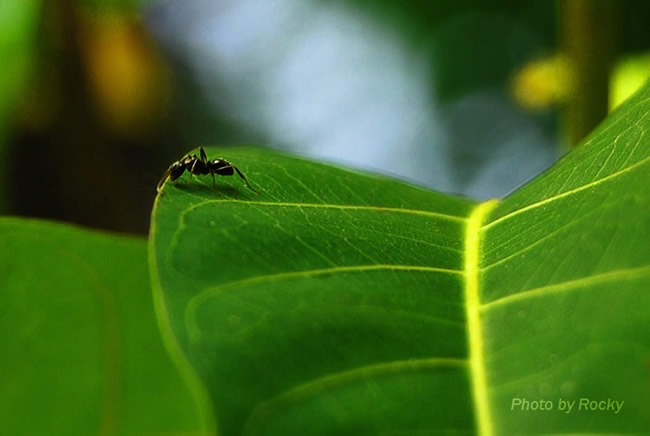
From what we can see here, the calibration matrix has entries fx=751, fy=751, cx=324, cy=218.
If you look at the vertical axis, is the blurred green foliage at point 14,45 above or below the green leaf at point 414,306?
above

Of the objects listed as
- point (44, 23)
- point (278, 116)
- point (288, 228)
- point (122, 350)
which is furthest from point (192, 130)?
point (288, 228)

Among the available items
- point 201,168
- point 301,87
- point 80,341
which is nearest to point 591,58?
point 201,168

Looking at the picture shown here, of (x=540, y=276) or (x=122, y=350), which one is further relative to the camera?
(x=122, y=350)

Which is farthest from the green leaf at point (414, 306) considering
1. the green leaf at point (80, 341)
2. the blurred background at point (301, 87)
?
the blurred background at point (301, 87)

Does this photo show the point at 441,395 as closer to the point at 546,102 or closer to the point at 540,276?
the point at 540,276

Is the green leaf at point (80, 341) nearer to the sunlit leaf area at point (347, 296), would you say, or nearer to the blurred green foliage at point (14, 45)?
the sunlit leaf area at point (347, 296)

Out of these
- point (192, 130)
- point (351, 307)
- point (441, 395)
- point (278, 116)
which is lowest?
point (441, 395)

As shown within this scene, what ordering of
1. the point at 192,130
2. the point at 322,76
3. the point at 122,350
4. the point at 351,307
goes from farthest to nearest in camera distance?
the point at 322,76, the point at 192,130, the point at 122,350, the point at 351,307
